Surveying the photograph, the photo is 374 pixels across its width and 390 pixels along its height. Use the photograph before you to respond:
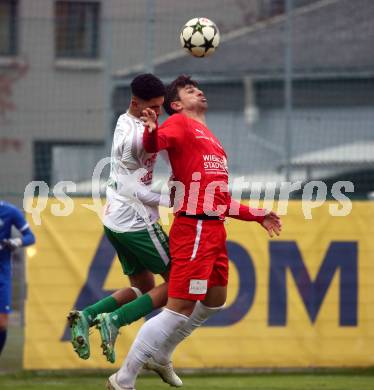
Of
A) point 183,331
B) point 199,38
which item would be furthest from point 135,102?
point 183,331

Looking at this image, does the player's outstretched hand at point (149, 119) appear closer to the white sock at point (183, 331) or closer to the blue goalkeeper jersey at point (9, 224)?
the white sock at point (183, 331)

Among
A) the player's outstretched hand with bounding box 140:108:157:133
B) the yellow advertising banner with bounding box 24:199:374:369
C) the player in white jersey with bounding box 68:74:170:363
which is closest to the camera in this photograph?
the player's outstretched hand with bounding box 140:108:157:133

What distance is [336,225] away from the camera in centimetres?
1298

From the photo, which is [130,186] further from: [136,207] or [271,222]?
[271,222]

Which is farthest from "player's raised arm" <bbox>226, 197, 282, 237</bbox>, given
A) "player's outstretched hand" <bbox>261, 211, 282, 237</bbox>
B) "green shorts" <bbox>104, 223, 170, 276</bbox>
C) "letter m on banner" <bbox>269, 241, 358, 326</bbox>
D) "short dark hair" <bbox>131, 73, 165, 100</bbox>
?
"letter m on banner" <bbox>269, 241, 358, 326</bbox>

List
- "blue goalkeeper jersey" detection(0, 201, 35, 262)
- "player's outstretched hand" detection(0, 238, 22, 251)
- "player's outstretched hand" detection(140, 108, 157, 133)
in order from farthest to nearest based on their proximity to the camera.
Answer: "blue goalkeeper jersey" detection(0, 201, 35, 262), "player's outstretched hand" detection(0, 238, 22, 251), "player's outstretched hand" detection(140, 108, 157, 133)

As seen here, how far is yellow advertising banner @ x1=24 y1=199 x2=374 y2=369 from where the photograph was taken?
41.4 ft

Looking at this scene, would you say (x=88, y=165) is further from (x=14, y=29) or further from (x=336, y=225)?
(x=336, y=225)

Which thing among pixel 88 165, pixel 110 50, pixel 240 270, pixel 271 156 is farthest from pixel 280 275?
pixel 110 50

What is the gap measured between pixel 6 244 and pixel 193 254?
446cm

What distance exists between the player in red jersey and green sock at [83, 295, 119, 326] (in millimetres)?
432

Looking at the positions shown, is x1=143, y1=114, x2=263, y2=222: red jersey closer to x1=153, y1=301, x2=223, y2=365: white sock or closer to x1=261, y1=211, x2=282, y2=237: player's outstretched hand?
x1=261, y1=211, x2=282, y2=237: player's outstretched hand

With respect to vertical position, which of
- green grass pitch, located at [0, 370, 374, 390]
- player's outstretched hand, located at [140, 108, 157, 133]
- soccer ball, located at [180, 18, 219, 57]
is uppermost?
soccer ball, located at [180, 18, 219, 57]
